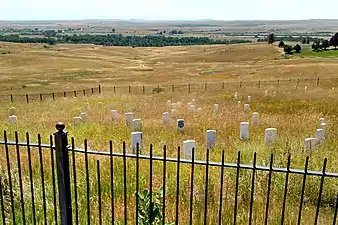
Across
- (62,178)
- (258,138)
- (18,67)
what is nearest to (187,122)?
(258,138)

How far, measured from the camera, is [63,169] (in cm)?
441

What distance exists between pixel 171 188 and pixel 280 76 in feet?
139

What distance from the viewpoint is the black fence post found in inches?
169

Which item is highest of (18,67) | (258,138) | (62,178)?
(62,178)

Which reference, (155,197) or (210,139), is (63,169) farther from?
(210,139)

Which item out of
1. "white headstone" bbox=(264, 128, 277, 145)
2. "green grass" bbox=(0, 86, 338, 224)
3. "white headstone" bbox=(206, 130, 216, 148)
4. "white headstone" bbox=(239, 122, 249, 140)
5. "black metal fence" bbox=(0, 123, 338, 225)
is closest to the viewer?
"black metal fence" bbox=(0, 123, 338, 225)

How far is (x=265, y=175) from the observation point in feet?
23.0

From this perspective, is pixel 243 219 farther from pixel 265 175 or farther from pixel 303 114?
pixel 303 114

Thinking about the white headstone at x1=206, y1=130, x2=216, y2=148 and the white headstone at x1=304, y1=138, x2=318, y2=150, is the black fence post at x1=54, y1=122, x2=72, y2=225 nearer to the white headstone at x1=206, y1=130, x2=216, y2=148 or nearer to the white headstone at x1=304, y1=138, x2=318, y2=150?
the white headstone at x1=206, y1=130, x2=216, y2=148

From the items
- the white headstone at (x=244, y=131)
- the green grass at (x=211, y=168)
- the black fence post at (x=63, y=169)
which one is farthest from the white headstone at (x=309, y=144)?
the black fence post at (x=63, y=169)

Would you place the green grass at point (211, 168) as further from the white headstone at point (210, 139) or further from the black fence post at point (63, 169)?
the black fence post at point (63, 169)

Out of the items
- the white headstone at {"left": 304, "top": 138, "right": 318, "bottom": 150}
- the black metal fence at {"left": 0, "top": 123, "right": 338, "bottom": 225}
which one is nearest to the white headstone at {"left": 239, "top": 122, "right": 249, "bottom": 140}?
the white headstone at {"left": 304, "top": 138, "right": 318, "bottom": 150}

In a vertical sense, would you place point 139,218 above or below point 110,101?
above

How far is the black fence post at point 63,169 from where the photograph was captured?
14.1ft
